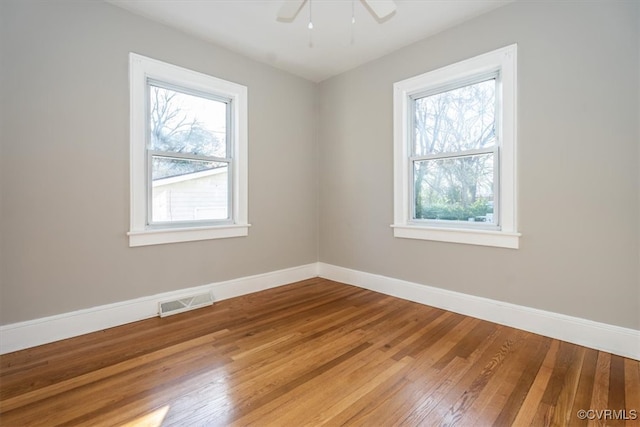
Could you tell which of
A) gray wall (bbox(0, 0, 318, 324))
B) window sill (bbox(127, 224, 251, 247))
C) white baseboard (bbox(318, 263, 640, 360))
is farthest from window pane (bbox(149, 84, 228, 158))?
white baseboard (bbox(318, 263, 640, 360))

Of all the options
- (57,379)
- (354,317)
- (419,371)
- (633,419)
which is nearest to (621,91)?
(633,419)

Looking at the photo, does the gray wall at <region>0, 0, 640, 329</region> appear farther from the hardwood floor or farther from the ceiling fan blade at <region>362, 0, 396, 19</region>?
the ceiling fan blade at <region>362, 0, 396, 19</region>

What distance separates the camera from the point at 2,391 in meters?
1.68

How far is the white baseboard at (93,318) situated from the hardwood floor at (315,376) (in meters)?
0.09

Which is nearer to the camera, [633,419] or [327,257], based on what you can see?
[633,419]

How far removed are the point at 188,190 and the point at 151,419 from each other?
2110 millimetres

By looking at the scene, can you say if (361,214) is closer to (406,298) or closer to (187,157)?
(406,298)

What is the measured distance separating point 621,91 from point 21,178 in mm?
4247

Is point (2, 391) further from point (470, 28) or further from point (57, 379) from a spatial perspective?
point (470, 28)

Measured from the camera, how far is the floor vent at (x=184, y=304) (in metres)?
2.80

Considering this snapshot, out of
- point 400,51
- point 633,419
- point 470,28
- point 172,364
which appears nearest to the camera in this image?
point 633,419

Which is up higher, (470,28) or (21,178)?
(470,28)

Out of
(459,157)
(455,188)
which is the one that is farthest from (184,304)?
(459,157)

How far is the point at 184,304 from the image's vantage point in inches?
115
